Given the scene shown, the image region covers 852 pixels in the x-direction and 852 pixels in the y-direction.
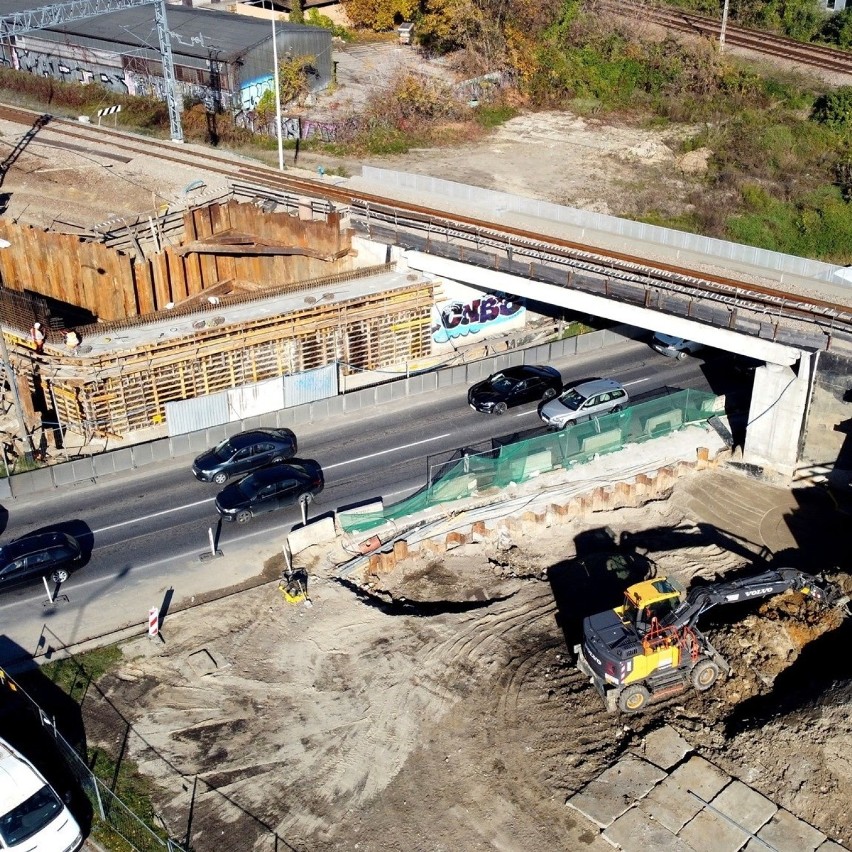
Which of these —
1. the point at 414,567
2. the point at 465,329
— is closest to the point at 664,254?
the point at 465,329

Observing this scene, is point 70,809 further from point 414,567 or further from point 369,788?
point 414,567

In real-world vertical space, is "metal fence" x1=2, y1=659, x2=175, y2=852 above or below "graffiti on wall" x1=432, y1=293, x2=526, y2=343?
below

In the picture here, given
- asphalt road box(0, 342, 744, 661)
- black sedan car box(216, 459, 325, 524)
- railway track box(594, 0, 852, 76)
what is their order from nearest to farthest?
1. asphalt road box(0, 342, 744, 661)
2. black sedan car box(216, 459, 325, 524)
3. railway track box(594, 0, 852, 76)

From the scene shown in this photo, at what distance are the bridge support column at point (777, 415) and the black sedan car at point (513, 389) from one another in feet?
27.9

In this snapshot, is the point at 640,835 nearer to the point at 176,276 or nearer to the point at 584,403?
the point at 584,403

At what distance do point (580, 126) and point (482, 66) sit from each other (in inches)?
367

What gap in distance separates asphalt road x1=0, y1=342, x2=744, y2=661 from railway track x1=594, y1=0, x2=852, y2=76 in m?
39.7

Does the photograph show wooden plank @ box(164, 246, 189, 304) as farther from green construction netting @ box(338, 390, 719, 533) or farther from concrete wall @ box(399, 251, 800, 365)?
green construction netting @ box(338, 390, 719, 533)

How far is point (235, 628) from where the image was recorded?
31609mm

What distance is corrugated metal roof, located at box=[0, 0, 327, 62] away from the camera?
72375 mm

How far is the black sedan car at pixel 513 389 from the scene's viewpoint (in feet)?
141

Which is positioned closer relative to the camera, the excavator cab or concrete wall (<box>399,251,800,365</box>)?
the excavator cab

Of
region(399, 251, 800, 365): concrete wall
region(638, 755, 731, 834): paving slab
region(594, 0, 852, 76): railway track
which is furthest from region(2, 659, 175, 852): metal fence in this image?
region(594, 0, 852, 76): railway track

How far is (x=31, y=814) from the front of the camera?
23781 millimetres
